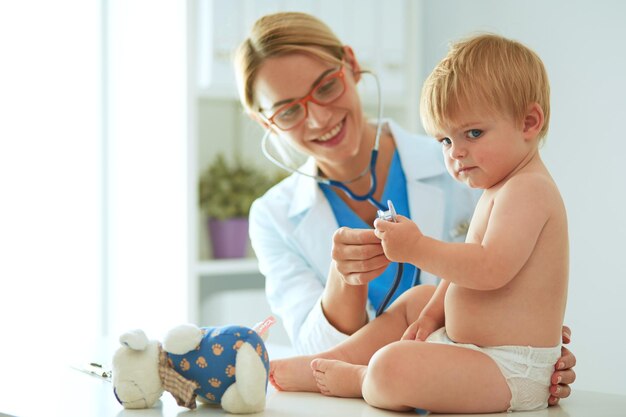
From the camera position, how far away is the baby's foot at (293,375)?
1.12 m

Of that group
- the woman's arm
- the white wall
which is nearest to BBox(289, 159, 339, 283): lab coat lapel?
the woman's arm

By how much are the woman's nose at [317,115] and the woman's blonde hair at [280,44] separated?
0.32 ft

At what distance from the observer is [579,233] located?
2.29 meters

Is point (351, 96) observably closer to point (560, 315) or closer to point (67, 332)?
point (560, 315)

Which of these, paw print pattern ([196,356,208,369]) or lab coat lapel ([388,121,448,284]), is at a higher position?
lab coat lapel ([388,121,448,284])

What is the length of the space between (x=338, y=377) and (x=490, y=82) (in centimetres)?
42

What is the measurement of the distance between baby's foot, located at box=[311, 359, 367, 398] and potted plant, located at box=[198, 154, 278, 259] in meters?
1.71

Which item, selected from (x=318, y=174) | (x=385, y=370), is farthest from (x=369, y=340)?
(x=318, y=174)

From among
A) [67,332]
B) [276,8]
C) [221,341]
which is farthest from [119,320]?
[221,341]

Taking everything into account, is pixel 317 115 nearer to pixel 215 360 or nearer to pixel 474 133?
pixel 474 133

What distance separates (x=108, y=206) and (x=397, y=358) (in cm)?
199

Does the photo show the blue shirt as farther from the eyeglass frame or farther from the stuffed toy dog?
the stuffed toy dog

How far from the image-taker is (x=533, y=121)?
101cm

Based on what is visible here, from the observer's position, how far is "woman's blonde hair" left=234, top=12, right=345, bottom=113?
1.54 meters
